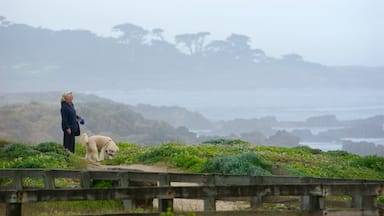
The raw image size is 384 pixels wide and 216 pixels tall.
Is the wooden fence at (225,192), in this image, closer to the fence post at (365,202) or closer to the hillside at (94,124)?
the fence post at (365,202)

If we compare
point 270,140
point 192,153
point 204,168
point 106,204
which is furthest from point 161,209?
point 270,140

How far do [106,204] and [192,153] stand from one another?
10914mm

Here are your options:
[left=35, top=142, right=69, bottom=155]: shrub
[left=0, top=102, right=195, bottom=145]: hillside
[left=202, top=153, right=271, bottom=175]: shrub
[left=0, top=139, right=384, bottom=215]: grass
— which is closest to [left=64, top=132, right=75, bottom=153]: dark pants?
[left=0, top=139, right=384, bottom=215]: grass

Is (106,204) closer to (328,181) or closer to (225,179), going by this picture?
(225,179)

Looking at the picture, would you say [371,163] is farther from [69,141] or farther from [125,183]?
[125,183]

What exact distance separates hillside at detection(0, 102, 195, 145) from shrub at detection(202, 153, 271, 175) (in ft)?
195

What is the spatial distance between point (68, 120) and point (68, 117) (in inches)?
4.0

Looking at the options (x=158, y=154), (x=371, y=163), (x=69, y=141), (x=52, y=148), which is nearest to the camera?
(x=52, y=148)

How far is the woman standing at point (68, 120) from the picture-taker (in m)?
23.2

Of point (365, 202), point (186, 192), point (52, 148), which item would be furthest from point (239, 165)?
point (186, 192)

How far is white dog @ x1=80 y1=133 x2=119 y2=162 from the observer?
2364 cm

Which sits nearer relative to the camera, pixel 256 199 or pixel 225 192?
pixel 225 192

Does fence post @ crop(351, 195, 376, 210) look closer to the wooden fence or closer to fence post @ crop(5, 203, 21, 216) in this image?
the wooden fence

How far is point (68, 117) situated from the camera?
23.4 m
